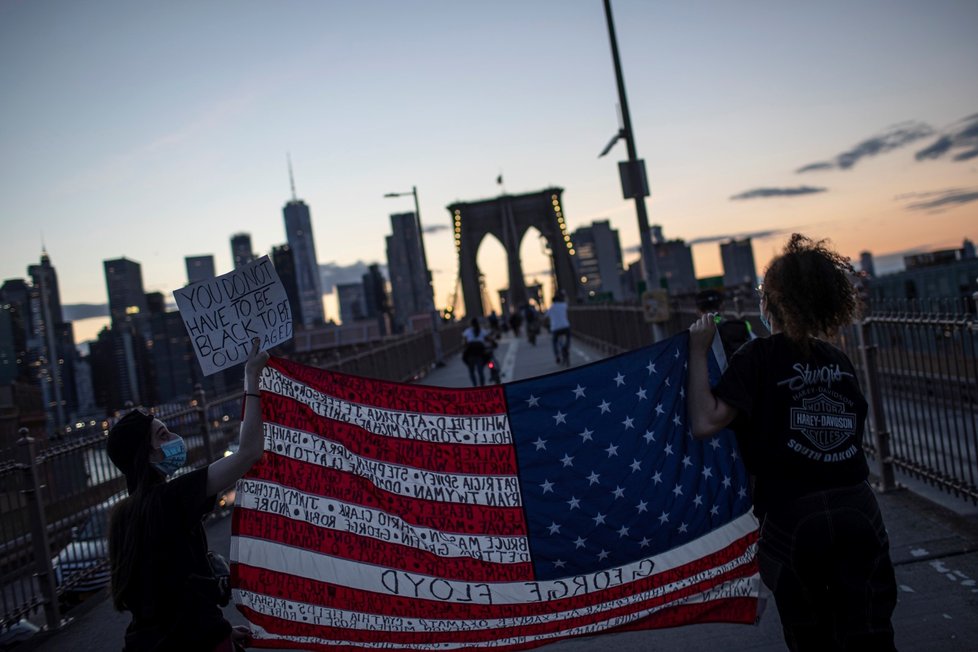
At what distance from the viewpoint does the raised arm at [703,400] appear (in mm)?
2934

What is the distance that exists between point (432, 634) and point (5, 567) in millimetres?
4567

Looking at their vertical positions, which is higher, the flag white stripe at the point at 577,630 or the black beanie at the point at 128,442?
the black beanie at the point at 128,442

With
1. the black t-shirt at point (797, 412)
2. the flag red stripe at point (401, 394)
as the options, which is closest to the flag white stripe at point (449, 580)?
the flag red stripe at point (401, 394)

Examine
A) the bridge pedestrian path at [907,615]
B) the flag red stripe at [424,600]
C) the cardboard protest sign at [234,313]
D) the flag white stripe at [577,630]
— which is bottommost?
the bridge pedestrian path at [907,615]

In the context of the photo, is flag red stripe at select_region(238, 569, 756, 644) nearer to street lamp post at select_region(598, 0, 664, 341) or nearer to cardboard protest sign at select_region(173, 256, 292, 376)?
cardboard protest sign at select_region(173, 256, 292, 376)

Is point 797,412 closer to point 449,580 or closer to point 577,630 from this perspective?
point 577,630

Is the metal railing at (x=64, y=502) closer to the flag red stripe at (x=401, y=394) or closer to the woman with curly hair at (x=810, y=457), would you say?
the flag red stripe at (x=401, y=394)

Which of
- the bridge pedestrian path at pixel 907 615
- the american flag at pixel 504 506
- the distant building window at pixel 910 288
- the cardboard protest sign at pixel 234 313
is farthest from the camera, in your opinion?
the distant building window at pixel 910 288

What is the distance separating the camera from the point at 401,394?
159 inches

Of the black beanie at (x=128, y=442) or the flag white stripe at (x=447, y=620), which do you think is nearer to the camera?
the black beanie at (x=128, y=442)

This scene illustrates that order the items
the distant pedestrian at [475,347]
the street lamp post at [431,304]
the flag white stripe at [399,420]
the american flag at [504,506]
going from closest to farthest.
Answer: the american flag at [504,506]
the flag white stripe at [399,420]
the distant pedestrian at [475,347]
the street lamp post at [431,304]

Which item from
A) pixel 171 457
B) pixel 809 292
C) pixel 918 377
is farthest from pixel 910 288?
pixel 171 457

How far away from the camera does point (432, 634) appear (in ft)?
12.2

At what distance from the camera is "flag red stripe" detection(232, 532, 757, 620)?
3.64 m
